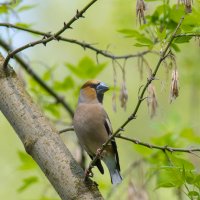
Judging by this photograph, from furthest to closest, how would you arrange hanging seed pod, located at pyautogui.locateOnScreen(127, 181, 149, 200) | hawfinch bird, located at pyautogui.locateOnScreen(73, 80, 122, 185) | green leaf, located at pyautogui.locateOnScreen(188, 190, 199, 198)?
hawfinch bird, located at pyautogui.locateOnScreen(73, 80, 122, 185) < hanging seed pod, located at pyautogui.locateOnScreen(127, 181, 149, 200) < green leaf, located at pyautogui.locateOnScreen(188, 190, 199, 198)

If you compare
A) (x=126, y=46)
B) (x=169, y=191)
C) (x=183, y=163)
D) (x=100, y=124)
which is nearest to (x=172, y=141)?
(x=100, y=124)

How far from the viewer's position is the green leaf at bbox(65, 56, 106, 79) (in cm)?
547

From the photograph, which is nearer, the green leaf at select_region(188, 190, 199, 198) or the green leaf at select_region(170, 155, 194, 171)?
the green leaf at select_region(188, 190, 199, 198)

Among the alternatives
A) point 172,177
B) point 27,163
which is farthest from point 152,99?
point 27,163

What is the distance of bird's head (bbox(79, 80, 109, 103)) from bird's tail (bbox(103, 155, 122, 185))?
1.95ft

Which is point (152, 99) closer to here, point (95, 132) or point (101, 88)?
point (95, 132)

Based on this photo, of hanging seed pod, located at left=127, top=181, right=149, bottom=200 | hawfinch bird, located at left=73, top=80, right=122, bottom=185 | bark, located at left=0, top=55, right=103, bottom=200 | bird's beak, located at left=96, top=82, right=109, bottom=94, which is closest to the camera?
bark, located at left=0, top=55, right=103, bottom=200

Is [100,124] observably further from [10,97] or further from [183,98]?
[183,98]

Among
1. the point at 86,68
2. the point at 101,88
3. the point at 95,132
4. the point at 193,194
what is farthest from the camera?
the point at 86,68

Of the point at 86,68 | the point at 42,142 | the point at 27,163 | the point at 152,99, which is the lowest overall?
the point at 27,163

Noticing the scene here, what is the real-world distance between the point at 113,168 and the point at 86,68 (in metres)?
1.06

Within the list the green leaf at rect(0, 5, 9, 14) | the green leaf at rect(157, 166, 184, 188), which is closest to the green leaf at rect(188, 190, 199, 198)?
the green leaf at rect(157, 166, 184, 188)

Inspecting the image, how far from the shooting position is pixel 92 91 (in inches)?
213

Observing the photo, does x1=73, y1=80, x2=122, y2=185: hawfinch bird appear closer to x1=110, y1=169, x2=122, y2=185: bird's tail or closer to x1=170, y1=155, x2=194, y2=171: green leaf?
x1=110, y1=169, x2=122, y2=185: bird's tail
